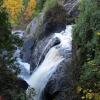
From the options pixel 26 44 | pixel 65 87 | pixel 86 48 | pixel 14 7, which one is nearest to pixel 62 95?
pixel 65 87

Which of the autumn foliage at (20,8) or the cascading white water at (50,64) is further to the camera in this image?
the autumn foliage at (20,8)

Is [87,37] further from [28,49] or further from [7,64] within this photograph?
[28,49]

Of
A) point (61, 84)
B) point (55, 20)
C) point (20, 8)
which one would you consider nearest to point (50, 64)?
point (61, 84)

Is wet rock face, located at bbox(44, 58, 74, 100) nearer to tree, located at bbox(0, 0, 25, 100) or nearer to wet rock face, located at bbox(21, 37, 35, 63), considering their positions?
tree, located at bbox(0, 0, 25, 100)

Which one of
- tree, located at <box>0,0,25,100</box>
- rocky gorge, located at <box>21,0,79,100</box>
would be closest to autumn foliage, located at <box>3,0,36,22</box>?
rocky gorge, located at <box>21,0,79,100</box>

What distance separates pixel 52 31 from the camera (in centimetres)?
1917

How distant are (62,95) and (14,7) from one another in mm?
40796

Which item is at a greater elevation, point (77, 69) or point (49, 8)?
point (49, 8)

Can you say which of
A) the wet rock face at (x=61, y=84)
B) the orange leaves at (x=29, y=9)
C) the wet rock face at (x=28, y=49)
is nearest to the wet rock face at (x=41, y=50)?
the wet rock face at (x=28, y=49)

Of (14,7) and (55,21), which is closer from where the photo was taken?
(55,21)

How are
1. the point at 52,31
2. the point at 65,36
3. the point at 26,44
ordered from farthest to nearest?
the point at 26,44
the point at 52,31
the point at 65,36

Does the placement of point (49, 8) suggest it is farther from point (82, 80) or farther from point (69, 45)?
point (82, 80)

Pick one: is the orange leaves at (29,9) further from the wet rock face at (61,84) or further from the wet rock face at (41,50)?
the wet rock face at (61,84)

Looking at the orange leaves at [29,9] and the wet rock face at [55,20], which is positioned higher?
the wet rock face at [55,20]
